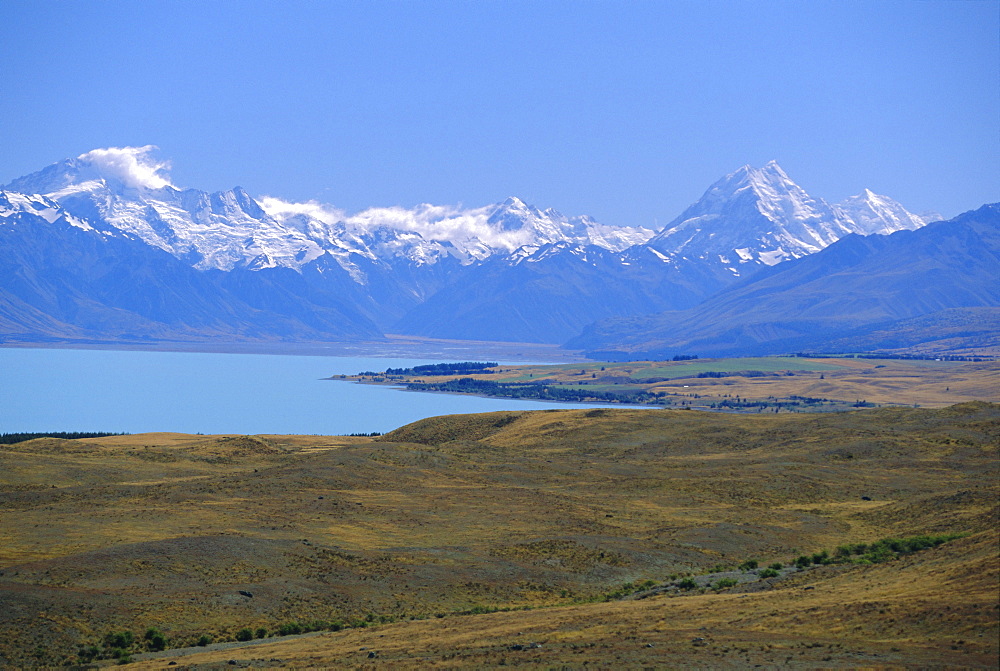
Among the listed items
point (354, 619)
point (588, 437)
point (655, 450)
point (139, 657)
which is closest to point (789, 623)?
point (354, 619)

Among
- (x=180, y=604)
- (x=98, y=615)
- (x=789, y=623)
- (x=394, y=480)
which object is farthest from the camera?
(x=394, y=480)

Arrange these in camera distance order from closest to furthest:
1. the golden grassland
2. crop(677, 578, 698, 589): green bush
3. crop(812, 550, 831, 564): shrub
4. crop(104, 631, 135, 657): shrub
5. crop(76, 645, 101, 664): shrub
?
1. the golden grassland
2. crop(76, 645, 101, 664): shrub
3. crop(104, 631, 135, 657): shrub
4. crop(677, 578, 698, 589): green bush
5. crop(812, 550, 831, 564): shrub

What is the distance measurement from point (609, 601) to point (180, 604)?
63.0 ft

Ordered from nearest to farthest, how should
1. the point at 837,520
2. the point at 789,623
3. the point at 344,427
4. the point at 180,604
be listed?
the point at 789,623
the point at 180,604
the point at 837,520
the point at 344,427

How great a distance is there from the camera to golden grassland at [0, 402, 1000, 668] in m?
36.3

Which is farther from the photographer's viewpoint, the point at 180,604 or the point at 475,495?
the point at 475,495

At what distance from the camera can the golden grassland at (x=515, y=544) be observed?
36312 millimetres

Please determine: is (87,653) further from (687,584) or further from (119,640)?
(687,584)

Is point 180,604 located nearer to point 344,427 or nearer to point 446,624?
point 446,624

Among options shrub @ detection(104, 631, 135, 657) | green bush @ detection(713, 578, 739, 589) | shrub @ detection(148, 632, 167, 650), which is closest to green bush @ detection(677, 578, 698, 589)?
green bush @ detection(713, 578, 739, 589)

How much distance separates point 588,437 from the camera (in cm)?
12462

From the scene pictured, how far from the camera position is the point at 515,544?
61.3 m

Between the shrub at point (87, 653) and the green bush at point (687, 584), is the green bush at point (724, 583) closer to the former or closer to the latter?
the green bush at point (687, 584)

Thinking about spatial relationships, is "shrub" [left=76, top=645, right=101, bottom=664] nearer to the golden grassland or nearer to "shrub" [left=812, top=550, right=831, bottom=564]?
the golden grassland
